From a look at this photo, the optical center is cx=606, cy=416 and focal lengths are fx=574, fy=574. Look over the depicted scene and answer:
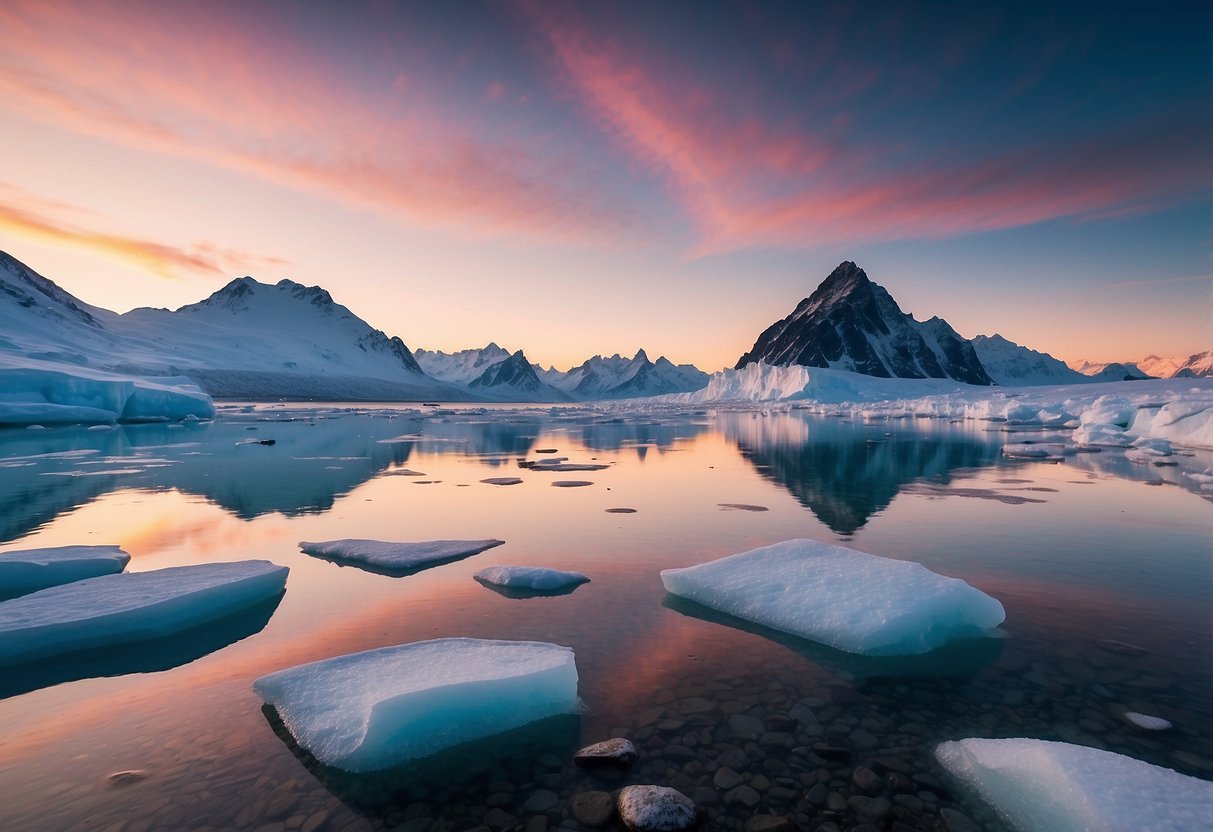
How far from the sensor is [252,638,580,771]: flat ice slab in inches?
176

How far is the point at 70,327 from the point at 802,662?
509 feet

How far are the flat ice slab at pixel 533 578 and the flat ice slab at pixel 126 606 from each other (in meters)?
3.17

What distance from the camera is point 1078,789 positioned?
12.0 ft

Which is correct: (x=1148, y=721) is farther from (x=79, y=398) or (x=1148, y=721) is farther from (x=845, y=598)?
(x=79, y=398)

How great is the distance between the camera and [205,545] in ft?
36.1

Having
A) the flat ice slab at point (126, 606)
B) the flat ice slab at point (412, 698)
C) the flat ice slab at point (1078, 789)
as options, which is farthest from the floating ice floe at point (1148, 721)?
the flat ice slab at point (126, 606)

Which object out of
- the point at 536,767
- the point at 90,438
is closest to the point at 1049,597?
the point at 536,767

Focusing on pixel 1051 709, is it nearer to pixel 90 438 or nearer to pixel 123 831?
pixel 123 831

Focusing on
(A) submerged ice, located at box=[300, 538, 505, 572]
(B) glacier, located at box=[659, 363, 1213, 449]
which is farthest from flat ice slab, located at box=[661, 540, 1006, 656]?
(B) glacier, located at box=[659, 363, 1213, 449]

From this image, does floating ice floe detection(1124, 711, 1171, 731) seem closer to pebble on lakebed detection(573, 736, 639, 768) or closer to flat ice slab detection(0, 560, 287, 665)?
pebble on lakebed detection(573, 736, 639, 768)

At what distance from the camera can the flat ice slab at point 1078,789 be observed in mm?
3486

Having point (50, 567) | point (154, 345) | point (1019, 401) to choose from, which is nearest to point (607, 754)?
point (50, 567)

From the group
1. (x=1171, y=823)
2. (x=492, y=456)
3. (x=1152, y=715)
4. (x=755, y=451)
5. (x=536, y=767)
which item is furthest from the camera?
(x=755, y=451)

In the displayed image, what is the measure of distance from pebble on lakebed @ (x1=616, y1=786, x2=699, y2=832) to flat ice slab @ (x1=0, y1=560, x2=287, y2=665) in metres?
6.32
